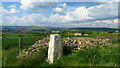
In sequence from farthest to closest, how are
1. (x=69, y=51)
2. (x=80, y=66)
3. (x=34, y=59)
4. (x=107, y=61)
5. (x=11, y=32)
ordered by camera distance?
(x=11, y=32) < (x=69, y=51) < (x=34, y=59) < (x=107, y=61) < (x=80, y=66)

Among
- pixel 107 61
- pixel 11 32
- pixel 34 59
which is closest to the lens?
pixel 107 61

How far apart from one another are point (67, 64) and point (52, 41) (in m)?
2.32

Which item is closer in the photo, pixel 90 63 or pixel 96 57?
pixel 90 63

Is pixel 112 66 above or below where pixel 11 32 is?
below

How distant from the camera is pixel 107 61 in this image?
9047 mm

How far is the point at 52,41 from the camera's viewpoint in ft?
33.6

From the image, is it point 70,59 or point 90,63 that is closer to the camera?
point 90,63

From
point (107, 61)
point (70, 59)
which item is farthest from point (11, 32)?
point (107, 61)

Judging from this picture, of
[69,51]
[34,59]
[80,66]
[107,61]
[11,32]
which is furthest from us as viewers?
[11,32]

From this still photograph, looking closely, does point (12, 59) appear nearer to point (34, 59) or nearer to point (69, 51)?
point (34, 59)

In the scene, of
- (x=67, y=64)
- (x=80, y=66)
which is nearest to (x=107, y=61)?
(x=80, y=66)

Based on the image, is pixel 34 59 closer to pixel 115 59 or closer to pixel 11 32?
pixel 115 59

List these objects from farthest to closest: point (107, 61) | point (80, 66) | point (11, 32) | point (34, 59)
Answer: point (11, 32) → point (34, 59) → point (107, 61) → point (80, 66)

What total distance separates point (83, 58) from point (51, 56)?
239 centimetres
